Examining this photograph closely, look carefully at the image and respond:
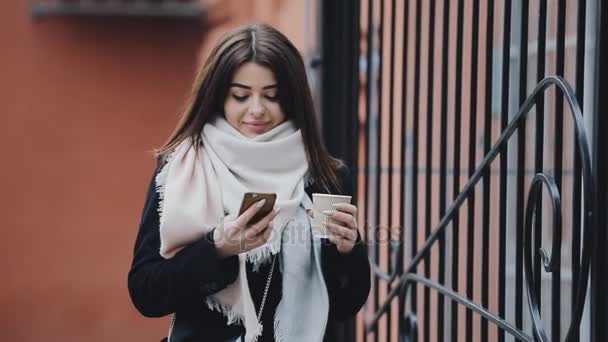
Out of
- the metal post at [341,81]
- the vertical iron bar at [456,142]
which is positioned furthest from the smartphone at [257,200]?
the metal post at [341,81]

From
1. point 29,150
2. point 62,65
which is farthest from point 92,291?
point 62,65

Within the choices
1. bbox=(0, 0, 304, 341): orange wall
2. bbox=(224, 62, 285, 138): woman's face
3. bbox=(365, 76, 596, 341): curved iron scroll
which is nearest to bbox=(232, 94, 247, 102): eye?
bbox=(224, 62, 285, 138): woman's face

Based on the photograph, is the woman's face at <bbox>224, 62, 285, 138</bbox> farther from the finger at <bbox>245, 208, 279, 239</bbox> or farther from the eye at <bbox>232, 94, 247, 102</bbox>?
the finger at <bbox>245, 208, 279, 239</bbox>

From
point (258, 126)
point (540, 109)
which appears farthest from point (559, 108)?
point (258, 126)

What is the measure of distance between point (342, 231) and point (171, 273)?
1.22 feet

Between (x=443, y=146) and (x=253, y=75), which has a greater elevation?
(x=253, y=75)

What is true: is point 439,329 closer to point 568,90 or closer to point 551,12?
point 568,90

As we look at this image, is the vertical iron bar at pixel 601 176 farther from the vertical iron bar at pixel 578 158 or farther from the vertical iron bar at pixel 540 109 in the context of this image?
the vertical iron bar at pixel 540 109

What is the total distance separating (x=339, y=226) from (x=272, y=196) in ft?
0.67

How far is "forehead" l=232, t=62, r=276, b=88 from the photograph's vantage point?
194 cm

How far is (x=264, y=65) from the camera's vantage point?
6.38ft

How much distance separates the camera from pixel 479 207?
12.7 feet

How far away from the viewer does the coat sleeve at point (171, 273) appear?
180 cm

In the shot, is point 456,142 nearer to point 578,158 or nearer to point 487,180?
point 487,180
